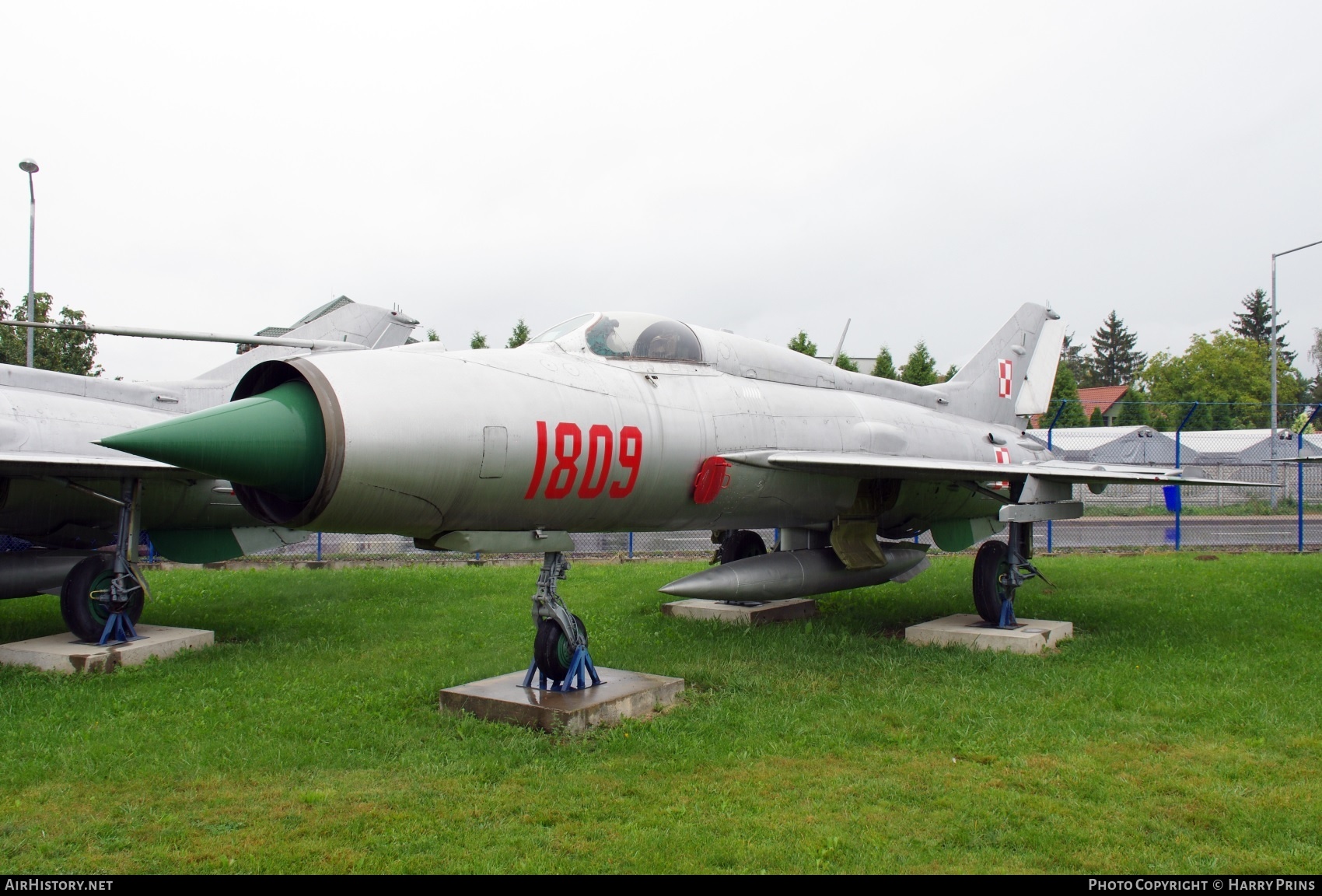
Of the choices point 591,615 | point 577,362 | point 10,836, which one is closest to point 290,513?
point 10,836

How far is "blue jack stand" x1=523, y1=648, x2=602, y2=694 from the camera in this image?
6273mm

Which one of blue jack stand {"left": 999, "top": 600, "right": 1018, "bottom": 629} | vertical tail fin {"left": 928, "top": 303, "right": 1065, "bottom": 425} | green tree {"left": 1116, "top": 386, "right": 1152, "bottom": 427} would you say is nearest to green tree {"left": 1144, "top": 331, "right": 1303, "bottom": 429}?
green tree {"left": 1116, "top": 386, "right": 1152, "bottom": 427}

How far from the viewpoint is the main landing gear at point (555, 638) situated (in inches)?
246

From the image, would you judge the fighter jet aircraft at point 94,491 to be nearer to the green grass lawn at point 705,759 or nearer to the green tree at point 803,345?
the green grass lawn at point 705,759

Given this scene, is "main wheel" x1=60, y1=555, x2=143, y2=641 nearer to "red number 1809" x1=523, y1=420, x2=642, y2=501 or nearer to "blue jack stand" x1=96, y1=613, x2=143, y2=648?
"blue jack stand" x1=96, y1=613, x2=143, y2=648

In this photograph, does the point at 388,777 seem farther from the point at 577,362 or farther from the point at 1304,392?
the point at 1304,392

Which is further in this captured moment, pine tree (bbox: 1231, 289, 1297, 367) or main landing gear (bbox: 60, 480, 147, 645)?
pine tree (bbox: 1231, 289, 1297, 367)

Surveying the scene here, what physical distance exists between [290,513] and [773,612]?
21.6 ft

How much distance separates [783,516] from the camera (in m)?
8.21

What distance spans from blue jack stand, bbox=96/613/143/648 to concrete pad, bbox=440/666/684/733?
3878 mm

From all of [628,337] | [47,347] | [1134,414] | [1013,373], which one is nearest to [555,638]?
[628,337]

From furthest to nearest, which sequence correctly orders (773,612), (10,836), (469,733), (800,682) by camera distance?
(773,612) → (800,682) → (469,733) → (10,836)

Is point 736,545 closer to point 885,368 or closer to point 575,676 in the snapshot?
point 575,676

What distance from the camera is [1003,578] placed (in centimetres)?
901
